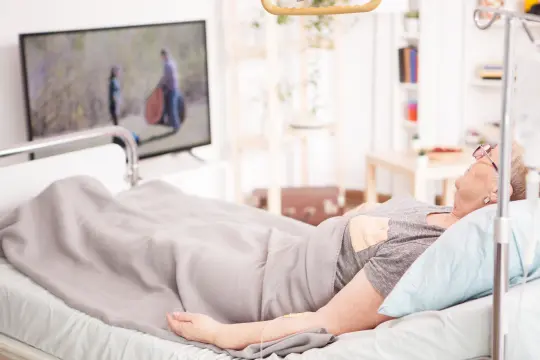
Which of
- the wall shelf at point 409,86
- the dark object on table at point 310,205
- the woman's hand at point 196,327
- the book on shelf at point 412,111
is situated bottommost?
the dark object on table at point 310,205

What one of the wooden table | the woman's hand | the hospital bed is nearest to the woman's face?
the hospital bed

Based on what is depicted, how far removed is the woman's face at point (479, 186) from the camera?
6.91 ft

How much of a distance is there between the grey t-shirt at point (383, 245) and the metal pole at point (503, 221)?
347 mm

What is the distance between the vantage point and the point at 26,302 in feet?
7.93

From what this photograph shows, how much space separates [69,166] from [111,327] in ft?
3.84

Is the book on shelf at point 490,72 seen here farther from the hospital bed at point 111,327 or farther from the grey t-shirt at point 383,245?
the grey t-shirt at point 383,245

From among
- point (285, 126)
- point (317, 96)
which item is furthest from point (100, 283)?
point (317, 96)

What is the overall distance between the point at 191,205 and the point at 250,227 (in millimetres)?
398

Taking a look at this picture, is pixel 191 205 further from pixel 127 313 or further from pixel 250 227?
pixel 127 313

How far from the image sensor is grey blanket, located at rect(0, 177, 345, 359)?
2.19 meters

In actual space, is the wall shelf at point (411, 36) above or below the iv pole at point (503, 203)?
above

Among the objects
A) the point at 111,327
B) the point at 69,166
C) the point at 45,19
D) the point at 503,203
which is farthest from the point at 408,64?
the point at 503,203

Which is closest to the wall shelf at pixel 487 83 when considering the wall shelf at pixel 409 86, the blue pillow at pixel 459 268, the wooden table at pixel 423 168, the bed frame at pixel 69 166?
the wall shelf at pixel 409 86

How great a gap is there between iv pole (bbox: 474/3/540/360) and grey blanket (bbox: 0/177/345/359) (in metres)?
0.43
